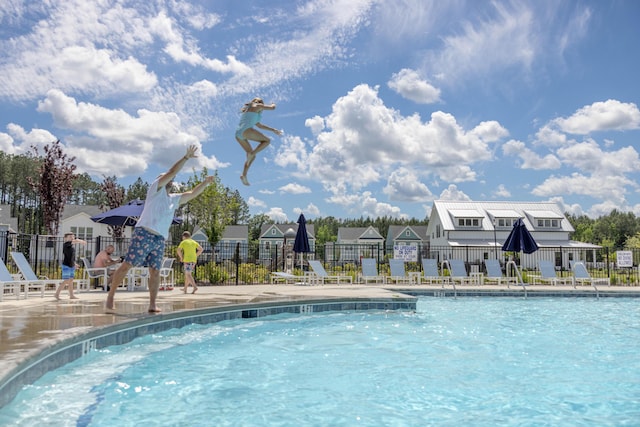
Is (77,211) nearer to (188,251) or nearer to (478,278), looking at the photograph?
(188,251)

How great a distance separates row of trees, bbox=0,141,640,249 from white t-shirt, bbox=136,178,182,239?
1243 centimetres

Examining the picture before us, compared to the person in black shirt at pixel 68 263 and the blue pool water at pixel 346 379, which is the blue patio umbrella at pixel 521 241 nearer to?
the blue pool water at pixel 346 379

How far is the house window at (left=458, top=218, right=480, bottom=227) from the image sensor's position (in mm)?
40062

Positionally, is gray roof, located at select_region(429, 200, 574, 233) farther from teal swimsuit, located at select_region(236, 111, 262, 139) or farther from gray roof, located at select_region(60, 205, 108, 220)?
teal swimsuit, located at select_region(236, 111, 262, 139)

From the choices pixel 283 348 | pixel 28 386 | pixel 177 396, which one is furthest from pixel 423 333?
pixel 28 386

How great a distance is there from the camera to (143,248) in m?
5.72

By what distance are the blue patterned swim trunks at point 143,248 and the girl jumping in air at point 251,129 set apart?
1.92 metres

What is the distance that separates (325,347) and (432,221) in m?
42.7

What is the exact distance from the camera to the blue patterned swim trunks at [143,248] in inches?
224

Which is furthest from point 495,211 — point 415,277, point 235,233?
point 235,233

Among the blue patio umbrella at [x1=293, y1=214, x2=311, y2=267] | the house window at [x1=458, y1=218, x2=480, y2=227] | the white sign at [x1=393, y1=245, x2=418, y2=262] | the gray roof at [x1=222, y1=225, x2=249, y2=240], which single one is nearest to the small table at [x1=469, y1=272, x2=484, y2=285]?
the white sign at [x1=393, y1=245, x2=418, y2=262]

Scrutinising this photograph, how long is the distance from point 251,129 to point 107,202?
3593 centimetres

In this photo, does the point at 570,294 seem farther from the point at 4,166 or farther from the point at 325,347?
the point at 4,166

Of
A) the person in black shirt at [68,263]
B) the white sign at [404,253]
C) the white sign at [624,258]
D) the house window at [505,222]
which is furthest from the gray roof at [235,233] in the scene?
the person in black shirt at [68,263]
